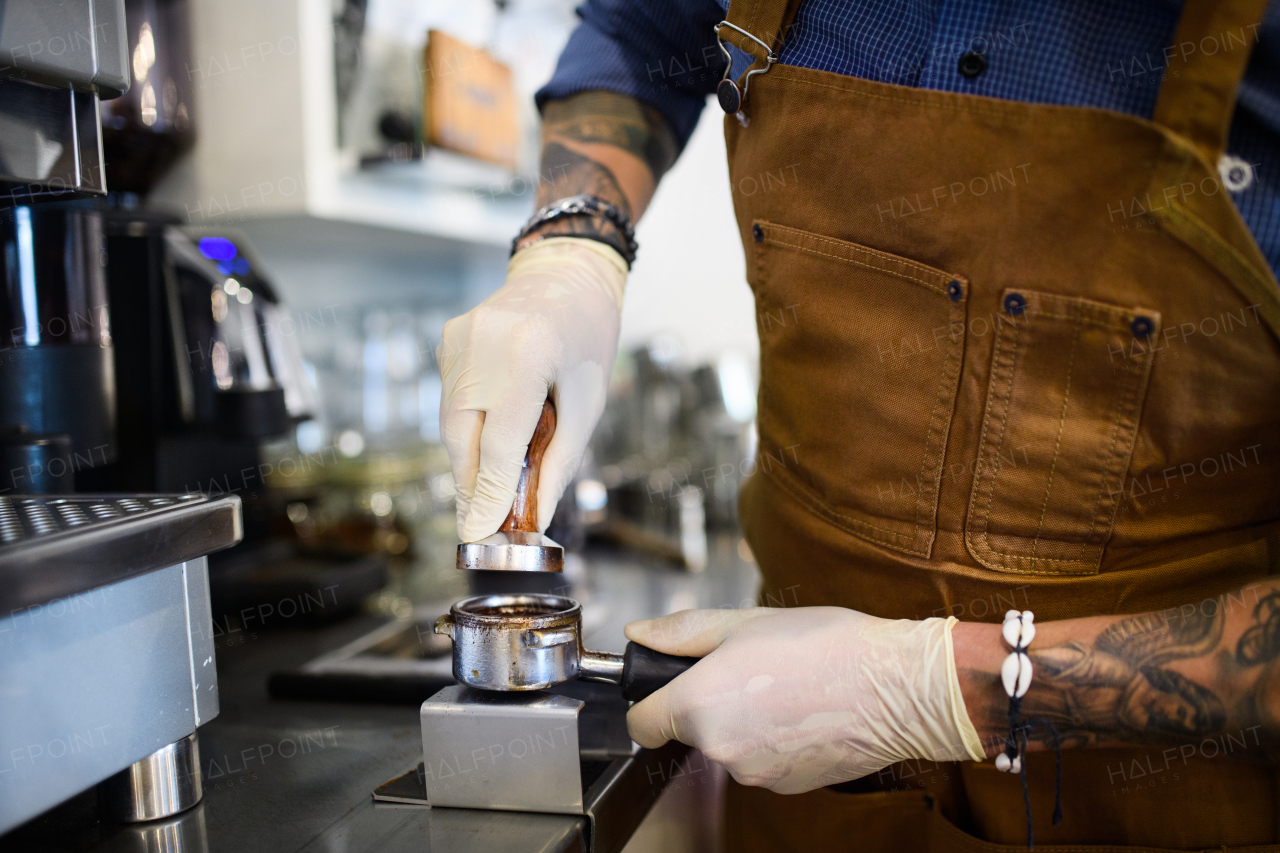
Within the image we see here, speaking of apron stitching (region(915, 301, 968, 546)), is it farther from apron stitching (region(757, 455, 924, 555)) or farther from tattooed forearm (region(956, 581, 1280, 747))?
tattooed forearm (region(956, 581, 1280, 747))

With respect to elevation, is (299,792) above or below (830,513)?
below

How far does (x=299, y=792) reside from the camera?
2.61 ft

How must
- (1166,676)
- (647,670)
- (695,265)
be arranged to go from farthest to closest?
(695,265) → (647,670) → (1166,676)

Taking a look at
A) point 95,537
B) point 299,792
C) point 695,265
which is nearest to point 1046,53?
point 95,537

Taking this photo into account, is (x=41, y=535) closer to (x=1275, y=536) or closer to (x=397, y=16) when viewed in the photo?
(x=1275, y=536)

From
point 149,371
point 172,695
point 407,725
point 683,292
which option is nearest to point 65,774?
point 172,695

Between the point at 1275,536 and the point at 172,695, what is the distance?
0.96 m

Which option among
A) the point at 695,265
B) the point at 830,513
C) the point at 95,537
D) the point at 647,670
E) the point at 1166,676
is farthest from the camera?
the point at 695,265

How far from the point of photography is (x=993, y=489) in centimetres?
77

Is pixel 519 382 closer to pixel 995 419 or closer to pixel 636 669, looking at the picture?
pixel 636 669

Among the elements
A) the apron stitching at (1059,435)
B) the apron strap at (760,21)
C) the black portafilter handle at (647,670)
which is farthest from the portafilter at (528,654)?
the apron strap at (760,21)

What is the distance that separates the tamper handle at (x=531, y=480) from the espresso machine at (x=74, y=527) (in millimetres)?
236

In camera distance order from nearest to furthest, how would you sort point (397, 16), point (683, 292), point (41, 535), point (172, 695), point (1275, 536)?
point (41, 535)
point (172, 695)
point (1275, 536)
point (397, 16)
point (683, 292)

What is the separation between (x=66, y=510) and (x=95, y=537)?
12 centimetres
